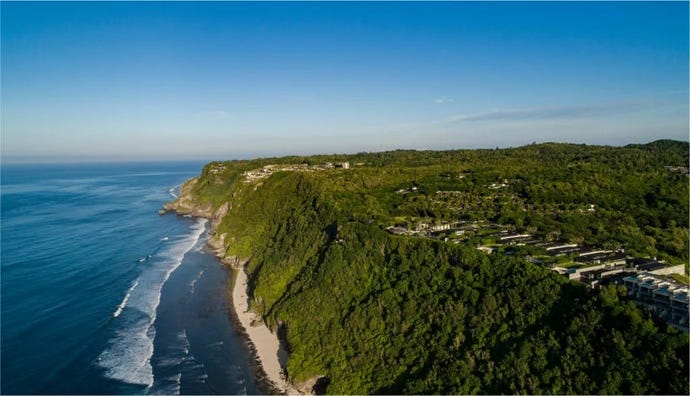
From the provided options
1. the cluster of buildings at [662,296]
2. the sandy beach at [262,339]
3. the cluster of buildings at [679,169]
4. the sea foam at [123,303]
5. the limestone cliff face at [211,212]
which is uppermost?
the cluster of buildings at [679,169]

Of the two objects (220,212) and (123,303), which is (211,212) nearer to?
(220,212)

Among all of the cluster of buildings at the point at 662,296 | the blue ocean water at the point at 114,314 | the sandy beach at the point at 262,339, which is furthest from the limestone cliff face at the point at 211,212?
the cluster of buildings at the point at 662,296

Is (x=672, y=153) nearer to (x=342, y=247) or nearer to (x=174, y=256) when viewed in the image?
(x=342, y=247)

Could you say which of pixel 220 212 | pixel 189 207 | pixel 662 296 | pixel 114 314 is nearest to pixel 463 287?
pixel 662 296

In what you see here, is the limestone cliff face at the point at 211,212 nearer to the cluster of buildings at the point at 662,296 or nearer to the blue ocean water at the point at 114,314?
the blue ocean water at the point at 114,314

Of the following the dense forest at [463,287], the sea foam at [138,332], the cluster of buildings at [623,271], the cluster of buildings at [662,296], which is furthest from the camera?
the sea foam at [138,332]

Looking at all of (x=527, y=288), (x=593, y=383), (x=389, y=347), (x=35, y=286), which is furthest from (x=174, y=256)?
(x=593, y=383)
